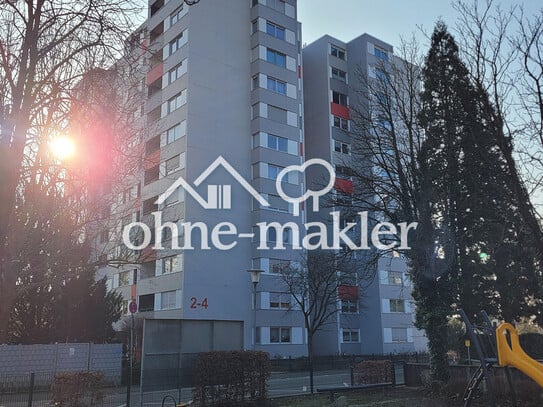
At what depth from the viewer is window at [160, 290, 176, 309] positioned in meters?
38.7

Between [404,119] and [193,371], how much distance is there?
43.0 ft

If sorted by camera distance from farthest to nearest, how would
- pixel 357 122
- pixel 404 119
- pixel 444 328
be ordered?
pixel 357 122 < pixel 404 119 < pixel 444 328

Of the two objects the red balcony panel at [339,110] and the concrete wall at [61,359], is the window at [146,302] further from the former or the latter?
the red balcony panel at [339,110]

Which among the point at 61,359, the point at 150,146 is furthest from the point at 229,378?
the point at 150,146

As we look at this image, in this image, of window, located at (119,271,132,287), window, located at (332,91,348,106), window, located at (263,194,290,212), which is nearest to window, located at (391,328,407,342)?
window, located at (263,194,290,212)

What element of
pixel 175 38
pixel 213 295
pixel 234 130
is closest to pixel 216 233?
pixel 213 295

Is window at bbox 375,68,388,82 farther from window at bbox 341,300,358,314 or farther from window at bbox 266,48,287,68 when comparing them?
window at bbox 341,300,358,314

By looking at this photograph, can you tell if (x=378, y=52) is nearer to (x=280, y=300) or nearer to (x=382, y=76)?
(x=280, y=300)

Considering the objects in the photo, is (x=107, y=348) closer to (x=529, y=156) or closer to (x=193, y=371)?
(x=193, y=371)

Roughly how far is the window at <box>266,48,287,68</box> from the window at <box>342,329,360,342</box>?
79.9ft

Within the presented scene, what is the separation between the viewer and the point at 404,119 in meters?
21.8

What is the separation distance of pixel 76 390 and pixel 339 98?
44.0 meters

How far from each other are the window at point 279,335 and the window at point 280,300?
1674 millimetres

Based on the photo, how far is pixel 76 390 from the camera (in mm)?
14445
